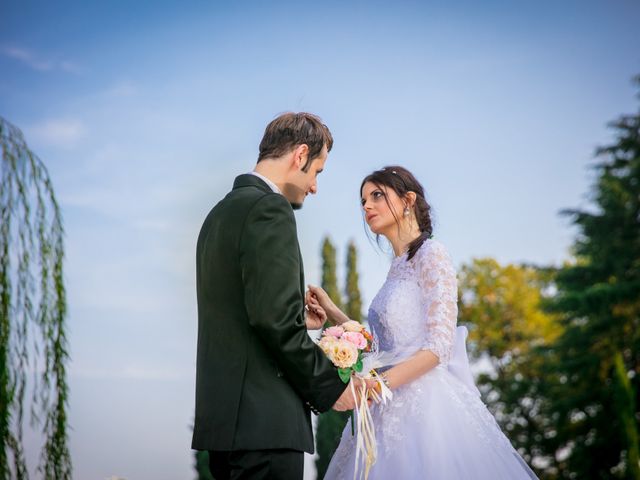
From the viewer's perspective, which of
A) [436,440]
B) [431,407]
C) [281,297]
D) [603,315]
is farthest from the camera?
[603,315]

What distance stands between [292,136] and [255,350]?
3.75 ft

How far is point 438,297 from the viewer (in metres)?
4.05

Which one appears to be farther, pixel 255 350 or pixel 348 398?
pixel 348 398

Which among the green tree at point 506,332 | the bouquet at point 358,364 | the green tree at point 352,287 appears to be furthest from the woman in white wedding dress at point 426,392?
the green tree at point 352,287

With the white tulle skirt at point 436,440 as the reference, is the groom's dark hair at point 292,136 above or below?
above

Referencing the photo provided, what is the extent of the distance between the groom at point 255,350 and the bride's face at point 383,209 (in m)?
1.55

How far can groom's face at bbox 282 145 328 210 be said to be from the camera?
139 inches

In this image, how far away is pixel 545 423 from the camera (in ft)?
92.6

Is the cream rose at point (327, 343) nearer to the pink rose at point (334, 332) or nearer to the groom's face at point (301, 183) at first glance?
the pink rose at point (334, 332)

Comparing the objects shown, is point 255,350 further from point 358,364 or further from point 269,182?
point 269,182

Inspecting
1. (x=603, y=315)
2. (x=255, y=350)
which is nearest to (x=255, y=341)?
(x=255, y=350)

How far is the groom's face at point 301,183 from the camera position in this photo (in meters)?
3.54

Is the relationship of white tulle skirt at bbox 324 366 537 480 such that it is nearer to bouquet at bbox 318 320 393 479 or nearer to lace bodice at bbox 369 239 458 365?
bouquet at bbox 318 320 393 479

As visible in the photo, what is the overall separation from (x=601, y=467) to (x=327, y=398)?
70.9 feet
